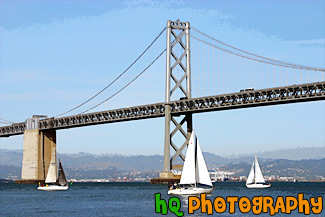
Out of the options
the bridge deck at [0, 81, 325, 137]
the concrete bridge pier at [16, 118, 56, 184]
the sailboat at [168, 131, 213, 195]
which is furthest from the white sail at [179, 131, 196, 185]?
the concrete bridge pier at [16, 118, 56, 184]

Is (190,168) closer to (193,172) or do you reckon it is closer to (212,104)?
(193,172)

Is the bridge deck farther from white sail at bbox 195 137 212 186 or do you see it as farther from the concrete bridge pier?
white sail at bbox 195 137 212 186

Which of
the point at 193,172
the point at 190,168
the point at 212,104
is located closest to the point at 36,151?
the point at 212,104

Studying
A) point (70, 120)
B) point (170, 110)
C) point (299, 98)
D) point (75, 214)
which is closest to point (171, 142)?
point (170, 110)

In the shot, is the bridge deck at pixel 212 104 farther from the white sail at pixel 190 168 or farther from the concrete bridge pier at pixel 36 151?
the white sail at pixel 190 168

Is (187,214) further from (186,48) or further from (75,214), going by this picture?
(186,48)

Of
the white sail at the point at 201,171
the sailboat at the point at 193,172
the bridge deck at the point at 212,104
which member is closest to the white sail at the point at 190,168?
the sailboat at the point at 193,172
